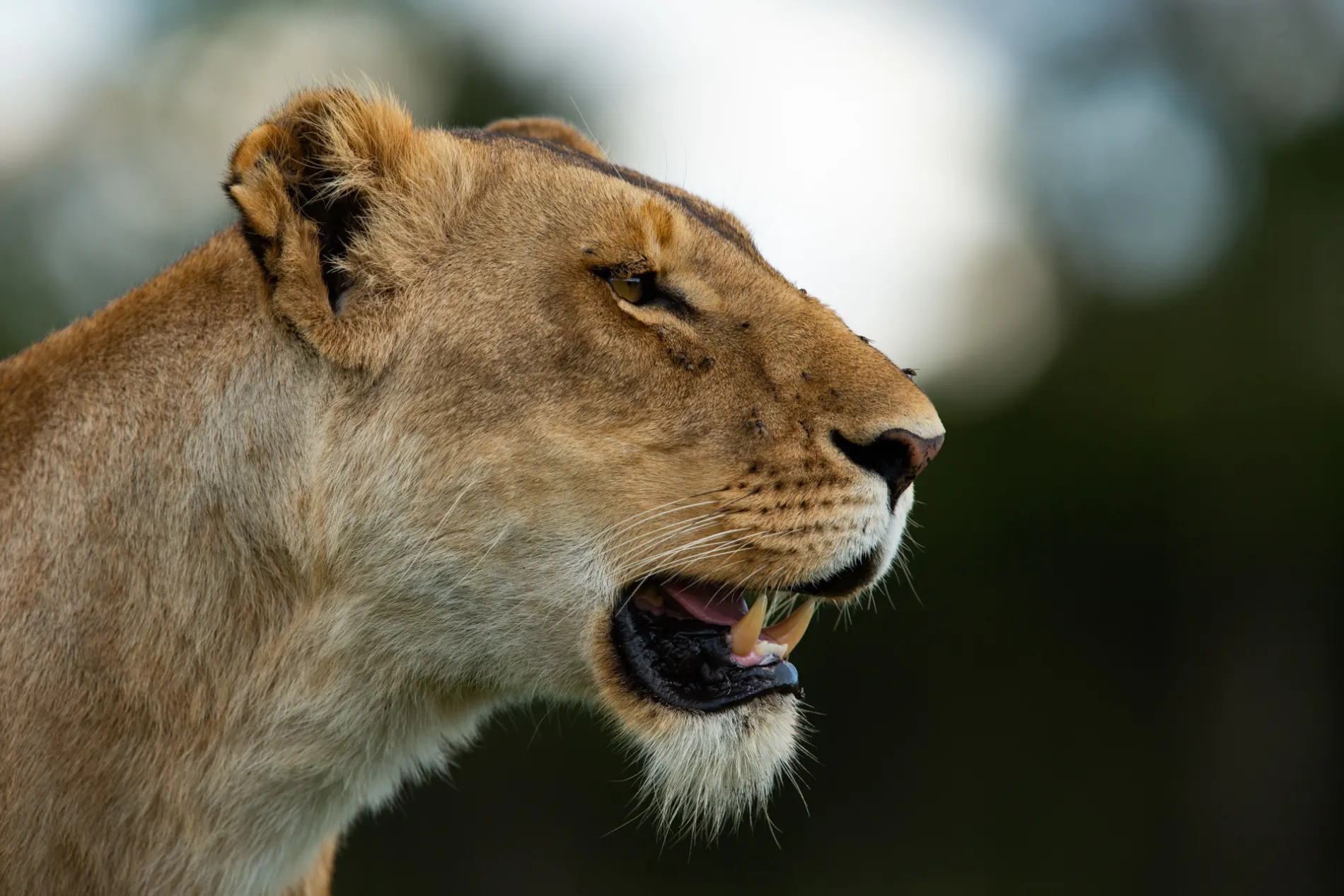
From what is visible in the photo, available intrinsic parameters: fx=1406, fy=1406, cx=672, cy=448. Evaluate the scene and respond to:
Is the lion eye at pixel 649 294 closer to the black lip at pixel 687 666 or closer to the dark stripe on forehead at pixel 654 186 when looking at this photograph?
the dark stripe on forehead at pixel 654 186

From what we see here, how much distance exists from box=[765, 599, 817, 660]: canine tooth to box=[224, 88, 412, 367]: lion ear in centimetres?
115

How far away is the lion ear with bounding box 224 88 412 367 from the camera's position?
309 cm

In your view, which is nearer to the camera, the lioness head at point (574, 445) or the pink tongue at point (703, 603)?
the lioness head at point (574, 445)

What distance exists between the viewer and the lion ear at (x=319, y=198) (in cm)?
309

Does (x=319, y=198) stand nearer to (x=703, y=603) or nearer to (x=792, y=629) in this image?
(x=703, y=603)

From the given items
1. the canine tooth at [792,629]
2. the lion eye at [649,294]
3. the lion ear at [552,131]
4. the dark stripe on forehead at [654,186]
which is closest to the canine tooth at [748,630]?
the canine tooth at [792,629]

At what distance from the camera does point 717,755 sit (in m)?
3.21

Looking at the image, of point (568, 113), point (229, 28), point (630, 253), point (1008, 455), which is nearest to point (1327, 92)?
point (1008, 455)

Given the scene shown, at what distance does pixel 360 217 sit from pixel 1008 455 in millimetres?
14302

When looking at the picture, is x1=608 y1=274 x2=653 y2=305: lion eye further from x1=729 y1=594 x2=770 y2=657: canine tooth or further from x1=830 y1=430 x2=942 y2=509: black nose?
x1=729 y1=594 x2=770 y2=657: canine tooth

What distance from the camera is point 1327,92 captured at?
19.1m

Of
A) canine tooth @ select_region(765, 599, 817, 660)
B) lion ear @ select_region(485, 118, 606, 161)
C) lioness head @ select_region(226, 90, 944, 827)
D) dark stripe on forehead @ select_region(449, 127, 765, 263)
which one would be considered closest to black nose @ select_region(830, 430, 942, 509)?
lioness head @ select_region(226, 90, 944, 827)

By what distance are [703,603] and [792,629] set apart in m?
0.23

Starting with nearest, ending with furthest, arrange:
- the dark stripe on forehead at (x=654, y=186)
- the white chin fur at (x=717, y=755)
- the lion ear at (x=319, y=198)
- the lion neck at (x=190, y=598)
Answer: the lion neck at (x=190, y=598), the lion ear at (x=319, y=198), the white chin fur at (x=717, y=755), the dark stripe on forehead at (x=654, y=186)
